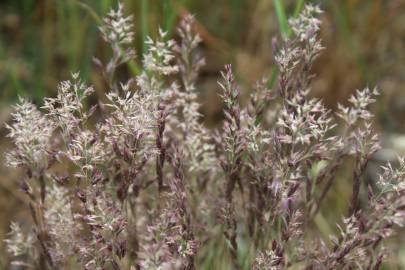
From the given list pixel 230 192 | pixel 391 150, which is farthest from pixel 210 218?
pixel 391 150

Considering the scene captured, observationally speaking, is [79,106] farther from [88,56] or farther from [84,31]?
[84,31]

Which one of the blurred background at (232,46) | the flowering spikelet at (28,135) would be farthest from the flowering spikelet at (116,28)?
the blurred background at (232,46)

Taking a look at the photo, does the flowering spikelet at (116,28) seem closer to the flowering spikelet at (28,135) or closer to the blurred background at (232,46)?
the flowering spikelet at (28,135)

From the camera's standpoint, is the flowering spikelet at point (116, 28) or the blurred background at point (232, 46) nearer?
the flowering spikelet at point (116, 28)

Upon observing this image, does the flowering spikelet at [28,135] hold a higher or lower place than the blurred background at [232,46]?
lower

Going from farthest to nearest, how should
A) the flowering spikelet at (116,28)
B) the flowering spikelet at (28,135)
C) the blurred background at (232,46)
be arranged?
the blurred background at (232,46)
the flowering spikelet at (116,28)
the flowering spikelet at (28,135)

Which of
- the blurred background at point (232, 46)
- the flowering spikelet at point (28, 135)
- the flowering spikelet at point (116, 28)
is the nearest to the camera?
the flowering spikelet at point (28, 135)

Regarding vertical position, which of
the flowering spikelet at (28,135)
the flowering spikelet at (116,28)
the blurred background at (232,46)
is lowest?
the flowering spikelet at (28,135)

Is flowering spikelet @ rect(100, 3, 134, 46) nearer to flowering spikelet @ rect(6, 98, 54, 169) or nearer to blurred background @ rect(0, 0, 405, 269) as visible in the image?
flowering spikelet @ rect(6, 98, 54, 169)
